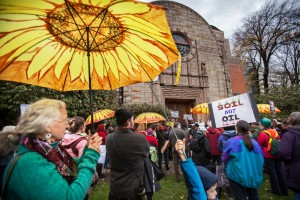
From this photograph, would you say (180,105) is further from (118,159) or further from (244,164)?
(118,159)

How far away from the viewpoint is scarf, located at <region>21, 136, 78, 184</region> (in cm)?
154

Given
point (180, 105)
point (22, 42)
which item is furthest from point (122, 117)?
point (180, 105)

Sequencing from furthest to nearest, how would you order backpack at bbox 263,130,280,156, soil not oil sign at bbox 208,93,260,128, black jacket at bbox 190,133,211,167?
1. black jacket at bbox 190,133,211,167
2. backpack at bbox 263,130,280,156
3. soil not oil sign at bbox 208,93,260,128

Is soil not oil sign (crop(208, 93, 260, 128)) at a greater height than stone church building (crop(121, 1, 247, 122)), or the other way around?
stone church building (crop(121, 1, 247, 122))

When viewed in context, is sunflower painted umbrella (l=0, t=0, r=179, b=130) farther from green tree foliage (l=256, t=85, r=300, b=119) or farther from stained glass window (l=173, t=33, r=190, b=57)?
green tree foliage (l=256, t=85, r=300, b=119)

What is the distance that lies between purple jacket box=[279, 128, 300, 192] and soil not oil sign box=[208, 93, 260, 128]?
1.41 meters

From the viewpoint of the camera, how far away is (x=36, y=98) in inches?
509

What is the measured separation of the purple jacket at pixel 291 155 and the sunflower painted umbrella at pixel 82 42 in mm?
2522

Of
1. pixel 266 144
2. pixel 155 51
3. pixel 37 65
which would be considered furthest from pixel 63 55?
pixel 266 144

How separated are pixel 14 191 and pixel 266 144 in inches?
234

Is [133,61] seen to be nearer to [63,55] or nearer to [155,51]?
[155,51]

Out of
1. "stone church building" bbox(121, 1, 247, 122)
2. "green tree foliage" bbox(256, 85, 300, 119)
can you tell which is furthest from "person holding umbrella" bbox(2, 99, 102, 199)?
"green tree foliage" bbox(256, 85, 300, 119)

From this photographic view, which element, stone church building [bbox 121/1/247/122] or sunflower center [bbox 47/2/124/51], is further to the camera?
stone church building [bbox 121/1/247/122]

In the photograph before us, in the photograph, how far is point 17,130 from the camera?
162cm
